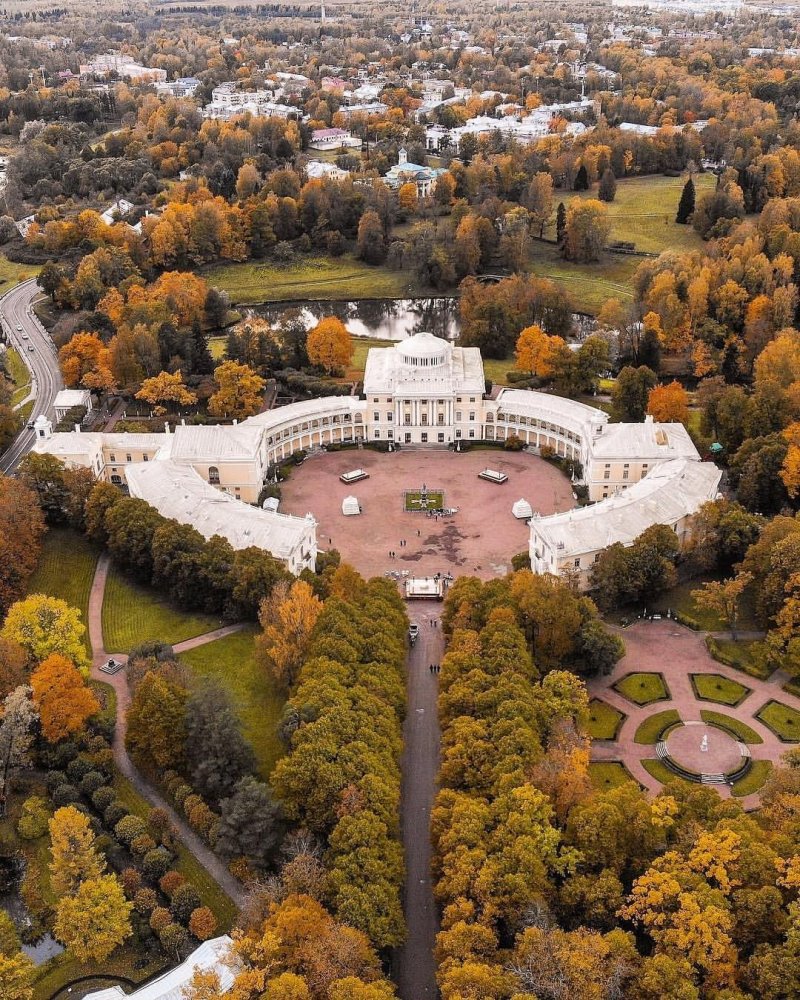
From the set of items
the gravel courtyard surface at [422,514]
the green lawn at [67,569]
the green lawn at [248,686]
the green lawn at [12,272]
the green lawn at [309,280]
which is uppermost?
the green lawn at [248,686]

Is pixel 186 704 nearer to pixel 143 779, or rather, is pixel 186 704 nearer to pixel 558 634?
pixel 143 779

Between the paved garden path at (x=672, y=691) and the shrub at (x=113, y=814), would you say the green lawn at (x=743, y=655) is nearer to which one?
the paved garden path at (x=672, y=691)

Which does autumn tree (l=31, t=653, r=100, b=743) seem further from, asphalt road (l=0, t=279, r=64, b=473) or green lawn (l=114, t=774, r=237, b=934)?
asphalt road (l=0, t=279, r=64, b=473)

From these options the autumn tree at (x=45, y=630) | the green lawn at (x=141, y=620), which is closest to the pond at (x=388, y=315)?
the green lawn at (x=141, y=620)

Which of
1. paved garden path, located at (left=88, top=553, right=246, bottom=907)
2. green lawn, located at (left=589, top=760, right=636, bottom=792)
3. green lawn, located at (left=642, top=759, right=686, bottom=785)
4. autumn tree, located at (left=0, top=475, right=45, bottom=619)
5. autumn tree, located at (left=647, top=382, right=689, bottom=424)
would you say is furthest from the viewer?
autumn tree, located at (left=647, top=382, right=689, bottom=424)

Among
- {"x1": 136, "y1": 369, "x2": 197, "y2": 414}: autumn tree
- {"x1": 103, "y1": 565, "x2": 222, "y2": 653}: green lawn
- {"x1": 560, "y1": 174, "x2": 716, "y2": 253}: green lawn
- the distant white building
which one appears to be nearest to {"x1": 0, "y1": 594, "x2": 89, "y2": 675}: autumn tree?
{"x1": 103, "y1": 565, "x2": 222, "y2": 653}: green lawn

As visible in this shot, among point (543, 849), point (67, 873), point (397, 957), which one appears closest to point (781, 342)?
point (543, 849)

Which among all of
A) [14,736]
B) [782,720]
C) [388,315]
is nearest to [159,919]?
[14,736]
